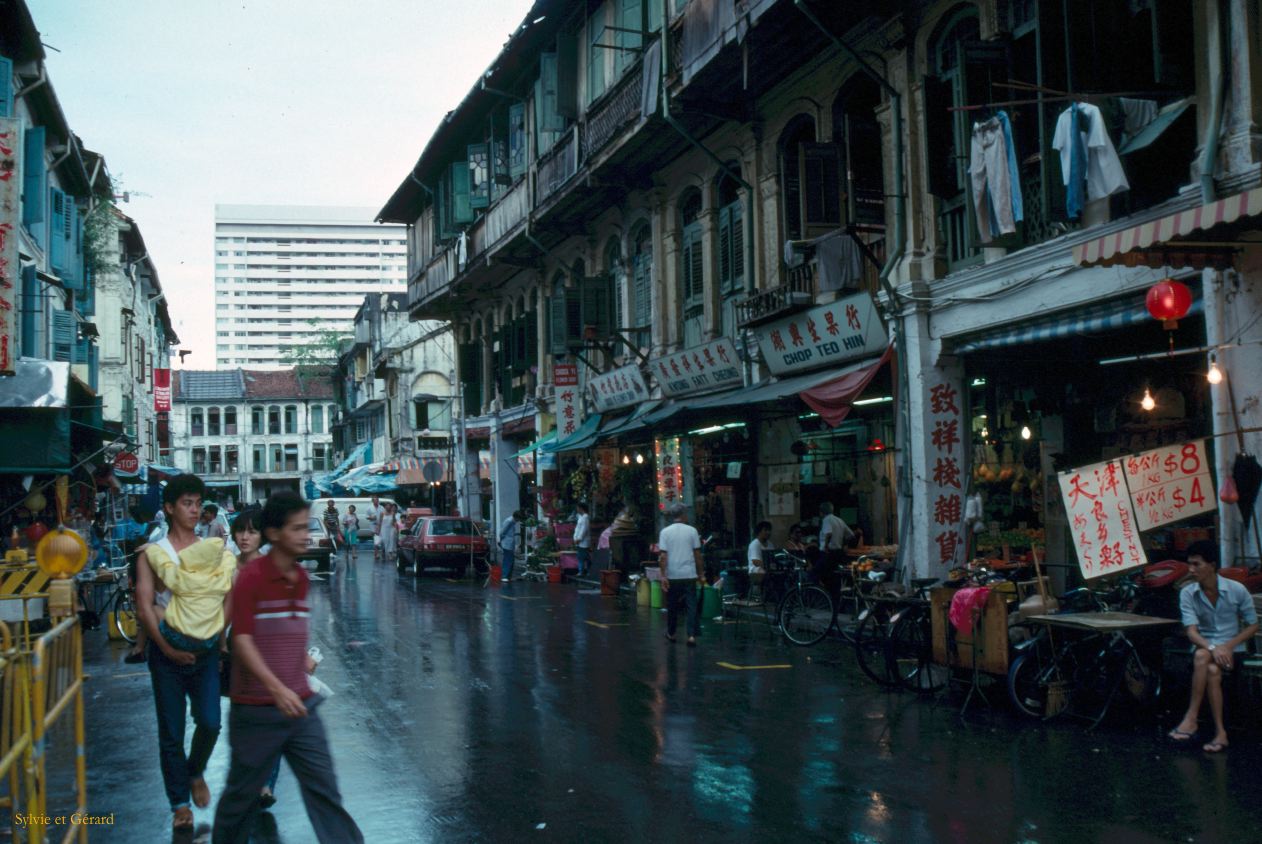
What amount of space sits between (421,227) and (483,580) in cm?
1479

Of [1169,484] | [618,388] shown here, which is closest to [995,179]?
[1169,484]

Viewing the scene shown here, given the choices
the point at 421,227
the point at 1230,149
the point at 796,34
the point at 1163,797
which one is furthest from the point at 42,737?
the point at 421,227

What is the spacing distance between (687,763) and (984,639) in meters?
3.29

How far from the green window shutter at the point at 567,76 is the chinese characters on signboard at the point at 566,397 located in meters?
5.71

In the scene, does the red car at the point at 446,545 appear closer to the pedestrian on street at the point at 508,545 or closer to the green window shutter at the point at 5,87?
the pedestrian on street at the point at 508,545

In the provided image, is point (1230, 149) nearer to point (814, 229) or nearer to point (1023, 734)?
point (1023, 734)

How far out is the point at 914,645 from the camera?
1073 centimetres

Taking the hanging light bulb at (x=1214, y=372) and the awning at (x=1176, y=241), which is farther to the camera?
the hanging light bulb at (x=1214, y=372)

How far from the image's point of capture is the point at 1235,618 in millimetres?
8539

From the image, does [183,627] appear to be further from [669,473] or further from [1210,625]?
[669,473]

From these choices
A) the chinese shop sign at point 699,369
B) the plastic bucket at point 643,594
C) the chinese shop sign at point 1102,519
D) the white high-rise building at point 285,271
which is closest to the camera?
the chinese shop sign at point 1102,519

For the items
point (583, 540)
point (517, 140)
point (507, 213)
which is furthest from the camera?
point (507, 213)

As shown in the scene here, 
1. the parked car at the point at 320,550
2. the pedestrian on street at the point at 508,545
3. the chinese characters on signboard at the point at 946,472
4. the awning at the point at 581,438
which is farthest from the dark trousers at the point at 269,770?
the parked car at the point at 320,550

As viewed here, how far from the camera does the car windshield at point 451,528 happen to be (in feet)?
97.8
